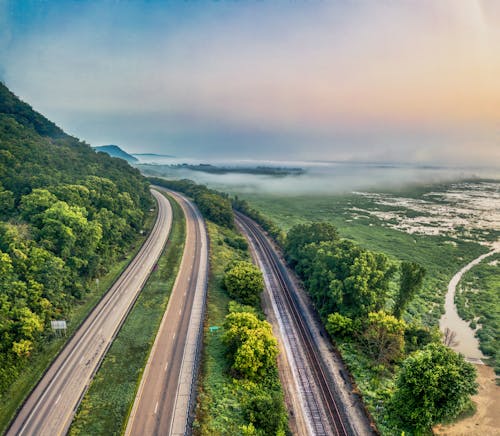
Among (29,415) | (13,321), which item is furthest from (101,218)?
(29,415)

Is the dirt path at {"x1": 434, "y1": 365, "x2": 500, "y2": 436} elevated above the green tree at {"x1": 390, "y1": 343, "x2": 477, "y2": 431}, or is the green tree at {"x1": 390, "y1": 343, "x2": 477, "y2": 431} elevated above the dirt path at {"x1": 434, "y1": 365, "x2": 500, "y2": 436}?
the green tree at {"x1": 390, "y1": 343, "x2": 477, "y2": 431}

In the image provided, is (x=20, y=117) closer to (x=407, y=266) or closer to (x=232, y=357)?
(x=232, y=357)

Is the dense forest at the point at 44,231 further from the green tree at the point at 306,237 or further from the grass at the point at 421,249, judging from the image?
the grass at the point at 421,249

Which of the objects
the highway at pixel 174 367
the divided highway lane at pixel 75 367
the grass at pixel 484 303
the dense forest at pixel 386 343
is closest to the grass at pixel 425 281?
the grass at pixel 484 303

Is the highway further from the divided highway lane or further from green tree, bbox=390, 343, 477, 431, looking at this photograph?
green tree, bbox=390, 343, 477, 431

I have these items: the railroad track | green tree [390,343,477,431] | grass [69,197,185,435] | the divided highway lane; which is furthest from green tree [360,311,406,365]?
the divided highway lane

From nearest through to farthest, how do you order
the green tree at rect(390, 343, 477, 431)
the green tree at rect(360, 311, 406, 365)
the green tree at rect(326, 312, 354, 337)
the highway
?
1. the green tree at rect(390, 343, 477, 431)
2. the highway
3. the green tree at rect(360, 311, 406, 365)
4. the green tree at rect(326, 312, 354, 337)
